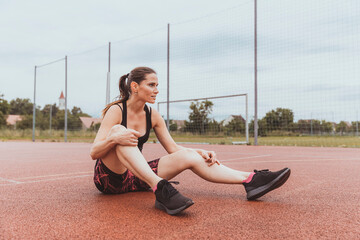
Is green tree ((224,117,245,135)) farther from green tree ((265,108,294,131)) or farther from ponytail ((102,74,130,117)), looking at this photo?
ponytail ((102,74,130,117))

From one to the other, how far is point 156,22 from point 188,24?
165cm

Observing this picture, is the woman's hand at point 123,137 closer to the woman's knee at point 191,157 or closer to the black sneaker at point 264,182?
the woman's knee at point 191,157

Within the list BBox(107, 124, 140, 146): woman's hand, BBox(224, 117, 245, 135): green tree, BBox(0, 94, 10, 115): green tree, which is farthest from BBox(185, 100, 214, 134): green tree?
BBox(0, 94, 10, 115): green tree

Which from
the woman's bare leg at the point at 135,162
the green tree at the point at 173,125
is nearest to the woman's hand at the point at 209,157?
the woman's bare leg at the point at 135,162

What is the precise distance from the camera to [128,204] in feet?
5.99

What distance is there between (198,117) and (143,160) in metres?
10.1

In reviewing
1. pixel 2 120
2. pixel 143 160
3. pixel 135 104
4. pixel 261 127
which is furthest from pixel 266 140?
pixel 2 120

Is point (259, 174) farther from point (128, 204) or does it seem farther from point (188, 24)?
point (188, 24)

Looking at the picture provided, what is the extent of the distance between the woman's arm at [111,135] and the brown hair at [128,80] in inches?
4.0

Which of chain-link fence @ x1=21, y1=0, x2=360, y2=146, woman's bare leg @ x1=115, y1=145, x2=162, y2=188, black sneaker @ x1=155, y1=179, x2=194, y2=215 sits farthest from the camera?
chain-link fence @ x1=21, y1=0, x2=360, y2=146

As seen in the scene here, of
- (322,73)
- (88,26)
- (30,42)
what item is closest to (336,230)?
(322,73)

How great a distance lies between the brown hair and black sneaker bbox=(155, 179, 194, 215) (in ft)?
2.40

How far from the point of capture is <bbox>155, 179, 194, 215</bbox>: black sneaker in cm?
152

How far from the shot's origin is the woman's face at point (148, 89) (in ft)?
6.47
